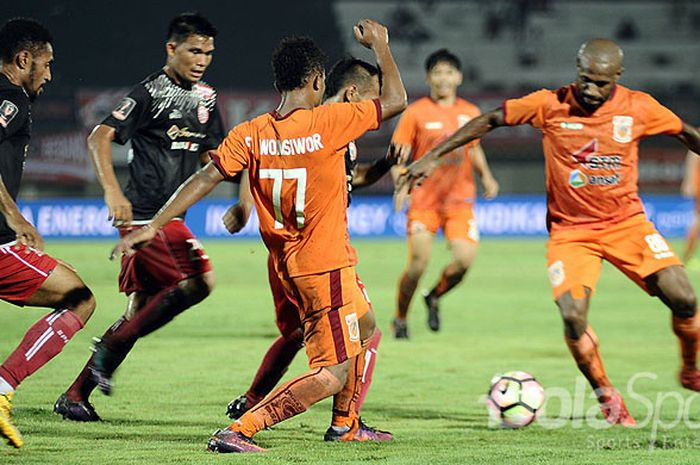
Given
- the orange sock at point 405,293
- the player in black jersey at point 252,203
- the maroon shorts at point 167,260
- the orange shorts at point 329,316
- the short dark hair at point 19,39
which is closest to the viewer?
the orange shorts at point 329,316

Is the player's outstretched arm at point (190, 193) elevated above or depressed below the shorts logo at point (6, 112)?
below

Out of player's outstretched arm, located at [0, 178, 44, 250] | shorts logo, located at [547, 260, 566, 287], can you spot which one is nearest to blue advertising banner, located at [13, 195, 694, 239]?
shorts logo, located at [547, 260, 566, 287]

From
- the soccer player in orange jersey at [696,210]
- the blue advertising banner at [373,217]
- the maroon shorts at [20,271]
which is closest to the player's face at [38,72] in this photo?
the maroon shorts at [20,271]

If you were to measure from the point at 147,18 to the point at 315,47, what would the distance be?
55.8 ft

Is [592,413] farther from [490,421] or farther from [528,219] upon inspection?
[528,219]

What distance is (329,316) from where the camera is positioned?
5730mm

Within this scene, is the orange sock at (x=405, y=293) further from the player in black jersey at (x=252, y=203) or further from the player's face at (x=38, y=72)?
the player's face at (x=38, y=72)

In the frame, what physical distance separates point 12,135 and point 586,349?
3.49 meters

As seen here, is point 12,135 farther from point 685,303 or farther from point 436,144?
point 436,144

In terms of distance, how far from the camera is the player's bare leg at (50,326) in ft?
19.6

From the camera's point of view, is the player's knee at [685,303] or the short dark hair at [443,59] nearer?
the player's knee at [685,303]

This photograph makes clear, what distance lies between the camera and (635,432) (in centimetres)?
646

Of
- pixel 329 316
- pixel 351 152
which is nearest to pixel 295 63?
pixel 351 152

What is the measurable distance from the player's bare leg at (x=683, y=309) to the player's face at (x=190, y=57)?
3041 millimetres
